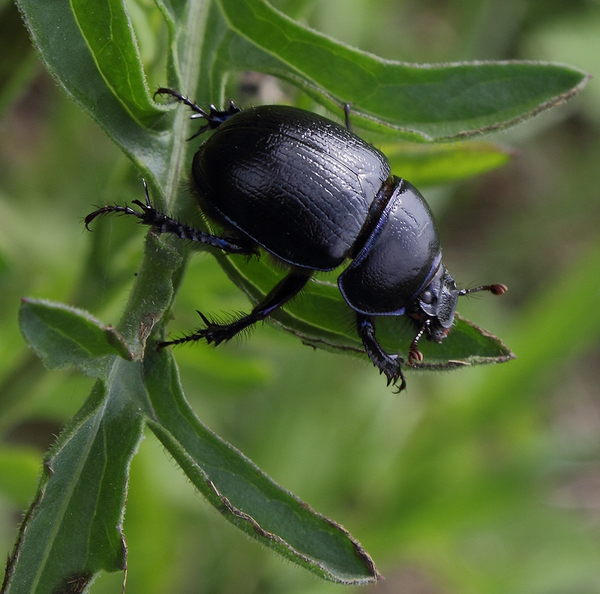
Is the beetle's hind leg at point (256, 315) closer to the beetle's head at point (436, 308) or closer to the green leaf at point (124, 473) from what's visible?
the green leaf at point (124, 473)

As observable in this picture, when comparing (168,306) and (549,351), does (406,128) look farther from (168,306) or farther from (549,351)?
(549,351)

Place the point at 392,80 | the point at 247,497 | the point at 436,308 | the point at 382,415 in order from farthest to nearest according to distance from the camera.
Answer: the point at 382,415 < the point at 436,308 < the point at 392,80 < the point at 247,497

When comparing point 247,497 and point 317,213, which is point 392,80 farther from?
point 247,497

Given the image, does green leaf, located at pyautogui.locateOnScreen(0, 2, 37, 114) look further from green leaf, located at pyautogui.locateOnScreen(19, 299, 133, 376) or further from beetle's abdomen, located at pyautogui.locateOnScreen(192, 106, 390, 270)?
green leaf, located at pyautogui.locateOnScreen(19, 299, 133, 376)

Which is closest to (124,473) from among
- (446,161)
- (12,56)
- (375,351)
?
(375,351)

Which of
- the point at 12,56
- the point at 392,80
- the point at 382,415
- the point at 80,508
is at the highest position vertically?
the point at 392,80

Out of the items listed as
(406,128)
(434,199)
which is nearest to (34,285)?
(406,128)

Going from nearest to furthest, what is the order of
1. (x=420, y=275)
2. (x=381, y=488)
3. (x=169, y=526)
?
(x=420, y=275)
(x=169, y=526)
(x=381, y=488)
